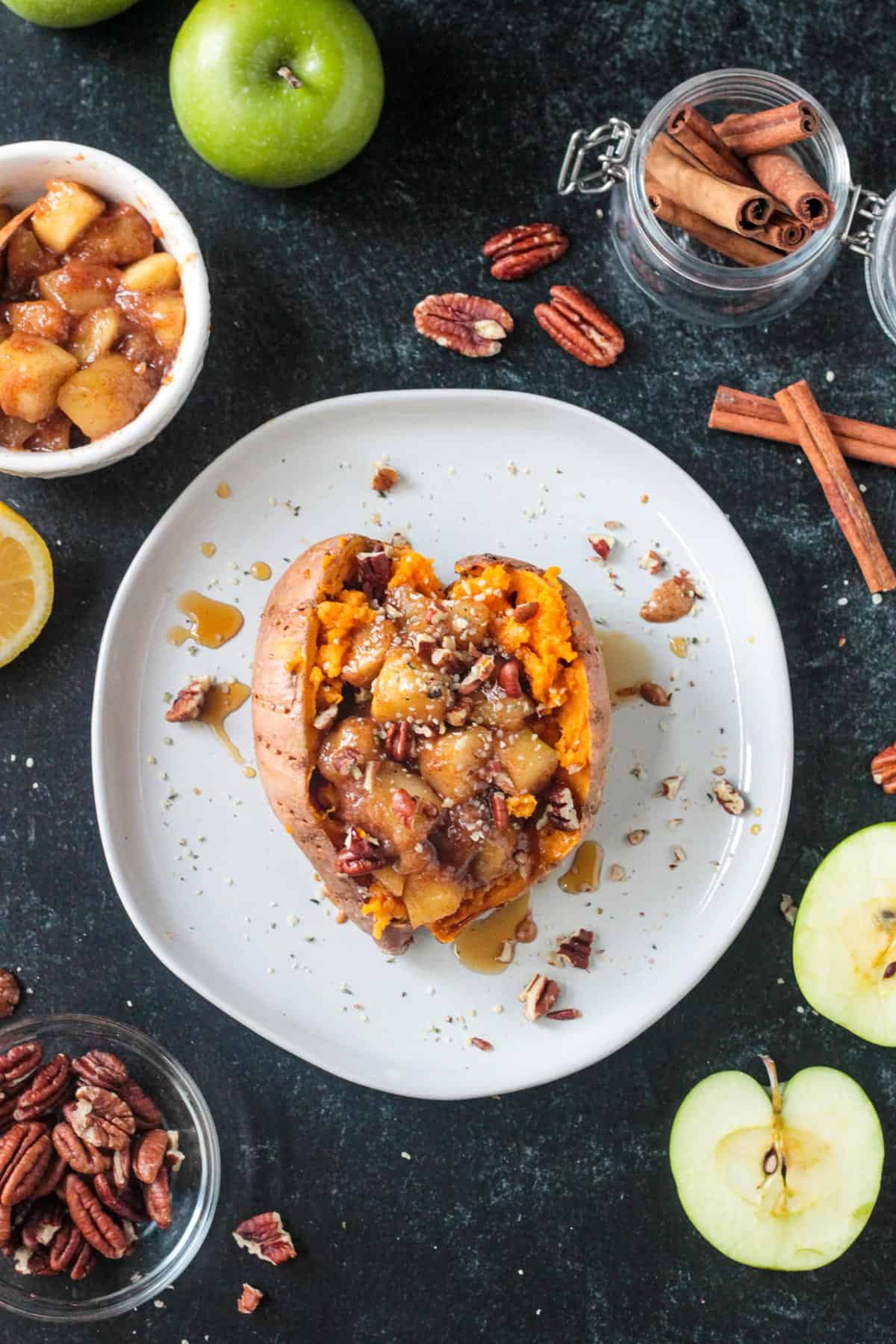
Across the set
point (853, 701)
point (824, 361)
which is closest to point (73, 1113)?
point (853, 701)

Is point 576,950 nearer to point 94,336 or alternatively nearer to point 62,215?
point 94,336

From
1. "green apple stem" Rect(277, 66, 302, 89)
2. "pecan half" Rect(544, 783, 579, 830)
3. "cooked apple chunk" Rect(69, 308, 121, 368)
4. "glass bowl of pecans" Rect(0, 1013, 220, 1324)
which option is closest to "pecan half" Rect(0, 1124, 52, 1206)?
"glass bowl of pecans" Rect(0, 1013, 220, 1324)

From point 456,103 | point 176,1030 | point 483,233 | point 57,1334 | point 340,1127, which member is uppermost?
point 456,103

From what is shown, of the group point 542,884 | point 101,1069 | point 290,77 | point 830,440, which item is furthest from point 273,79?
point 101,1069

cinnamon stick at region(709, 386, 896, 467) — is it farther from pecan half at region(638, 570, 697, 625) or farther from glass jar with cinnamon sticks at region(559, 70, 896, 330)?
pecan half at region(638, 570, 697, 625)

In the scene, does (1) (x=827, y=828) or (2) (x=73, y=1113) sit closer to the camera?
(2) (x=73, y=1113)

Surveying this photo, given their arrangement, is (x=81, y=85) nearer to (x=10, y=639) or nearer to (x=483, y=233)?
(x=483, y=233)
